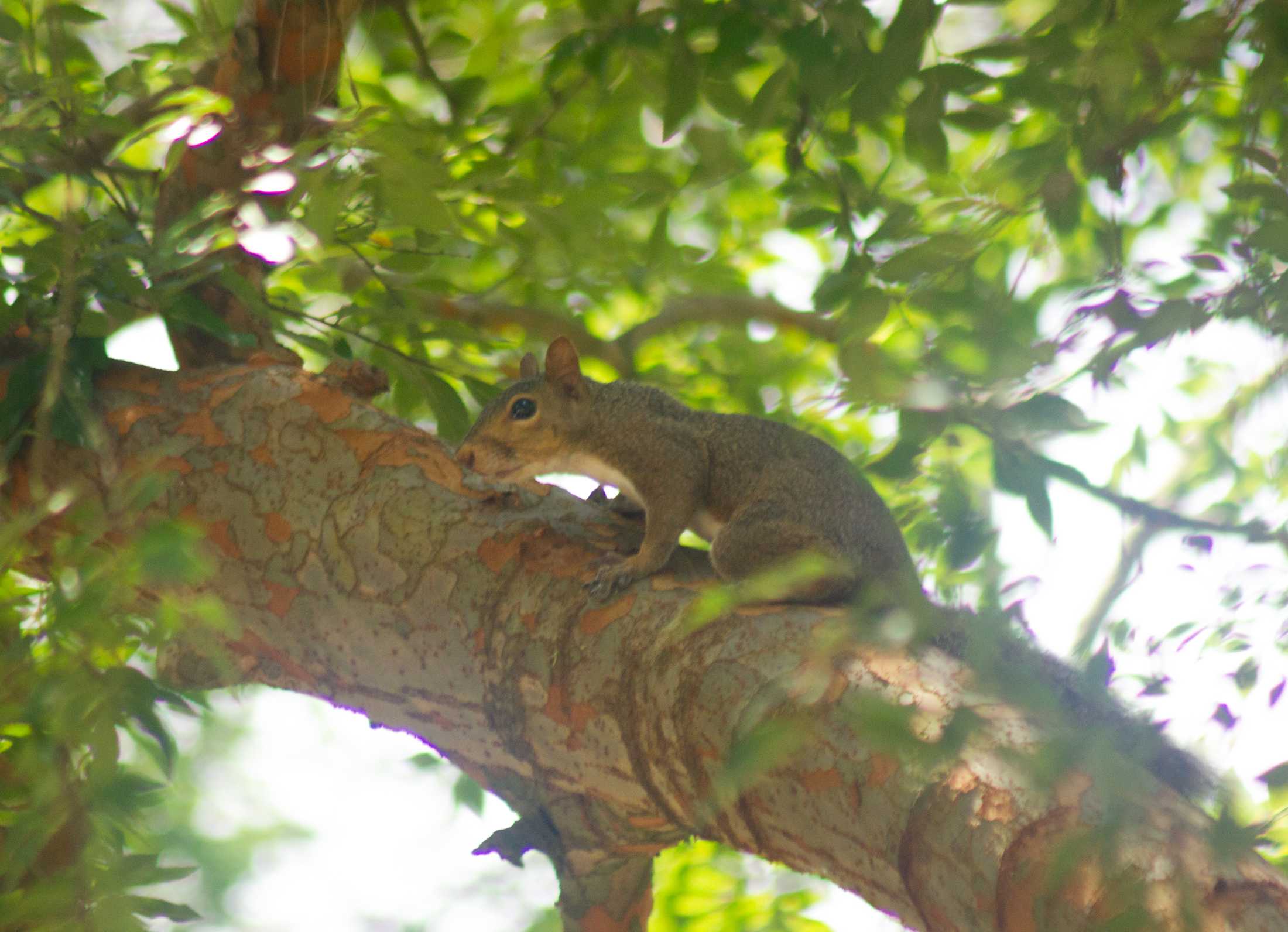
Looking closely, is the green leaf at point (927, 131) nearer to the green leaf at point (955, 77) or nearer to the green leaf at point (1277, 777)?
the green leaf at point (955, 77)

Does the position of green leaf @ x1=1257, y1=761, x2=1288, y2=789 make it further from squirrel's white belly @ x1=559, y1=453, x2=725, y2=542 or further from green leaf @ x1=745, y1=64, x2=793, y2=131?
squirrel's white belly @ x1=559, y1=453, x2=725, y2=542

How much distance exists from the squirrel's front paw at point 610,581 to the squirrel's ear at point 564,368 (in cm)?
85

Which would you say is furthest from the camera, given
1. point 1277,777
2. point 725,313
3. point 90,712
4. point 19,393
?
point 725,313

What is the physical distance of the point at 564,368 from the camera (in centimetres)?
261

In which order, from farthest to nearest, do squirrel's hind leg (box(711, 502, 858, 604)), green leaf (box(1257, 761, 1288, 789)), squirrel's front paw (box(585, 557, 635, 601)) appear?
squirrel's hind leg (box(711, 502, 858, 604)), squirrel's front paw (box(585, 557, 635, 601)), green leaf (box(1257, 761, 1288, 789))

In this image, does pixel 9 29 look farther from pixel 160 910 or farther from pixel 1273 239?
pixel 1273 239

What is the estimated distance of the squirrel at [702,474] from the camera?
1996 millimetres

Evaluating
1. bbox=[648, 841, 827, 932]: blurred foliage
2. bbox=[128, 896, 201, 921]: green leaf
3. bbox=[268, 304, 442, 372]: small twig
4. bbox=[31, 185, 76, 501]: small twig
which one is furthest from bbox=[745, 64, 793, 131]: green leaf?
bbox=[648, 841, 827, 932]: blurred foliage

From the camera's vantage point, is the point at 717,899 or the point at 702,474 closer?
the point at 702,474

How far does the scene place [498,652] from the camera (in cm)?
177

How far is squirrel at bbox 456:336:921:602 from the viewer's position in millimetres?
2139

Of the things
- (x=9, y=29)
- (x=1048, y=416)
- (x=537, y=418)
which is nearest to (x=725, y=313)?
(x=537, y=418)

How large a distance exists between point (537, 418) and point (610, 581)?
85cm

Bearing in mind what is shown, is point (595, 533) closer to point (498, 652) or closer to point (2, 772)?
point (498, 652)
